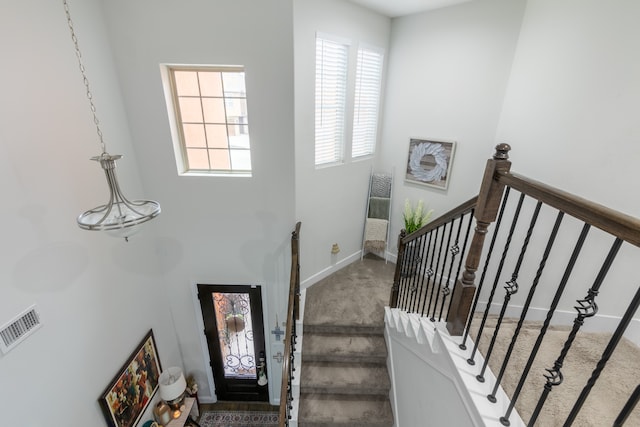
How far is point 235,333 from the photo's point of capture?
4008mm

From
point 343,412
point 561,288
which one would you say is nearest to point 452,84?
point 561,288

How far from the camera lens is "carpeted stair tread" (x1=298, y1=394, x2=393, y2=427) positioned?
2.94m

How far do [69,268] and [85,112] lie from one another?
1242 millimetres

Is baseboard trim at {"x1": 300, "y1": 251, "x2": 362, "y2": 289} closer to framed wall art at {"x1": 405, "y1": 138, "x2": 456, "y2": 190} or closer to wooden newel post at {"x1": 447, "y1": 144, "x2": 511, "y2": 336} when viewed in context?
A: framed wall art at {"x1": 405, "y1": 138, "x2": 456, "y2": 190}

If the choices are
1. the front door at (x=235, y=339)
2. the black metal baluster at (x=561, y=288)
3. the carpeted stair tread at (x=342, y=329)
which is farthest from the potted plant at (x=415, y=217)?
the black metal baluster at (x=561, y=288)

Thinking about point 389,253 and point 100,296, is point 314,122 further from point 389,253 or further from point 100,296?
point 100,296

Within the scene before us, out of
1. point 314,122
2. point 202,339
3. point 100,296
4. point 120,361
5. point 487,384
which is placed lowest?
point 202,339

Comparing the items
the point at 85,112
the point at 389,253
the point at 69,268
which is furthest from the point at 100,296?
the point at 389,253

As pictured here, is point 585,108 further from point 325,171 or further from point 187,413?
point 187,413

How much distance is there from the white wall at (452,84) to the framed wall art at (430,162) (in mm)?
68

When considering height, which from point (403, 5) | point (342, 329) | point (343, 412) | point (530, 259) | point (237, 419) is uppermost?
point (403, 5)

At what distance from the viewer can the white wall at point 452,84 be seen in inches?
120

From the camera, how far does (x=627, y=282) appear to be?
7.64 feet

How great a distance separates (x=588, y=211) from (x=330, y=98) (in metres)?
3.00
